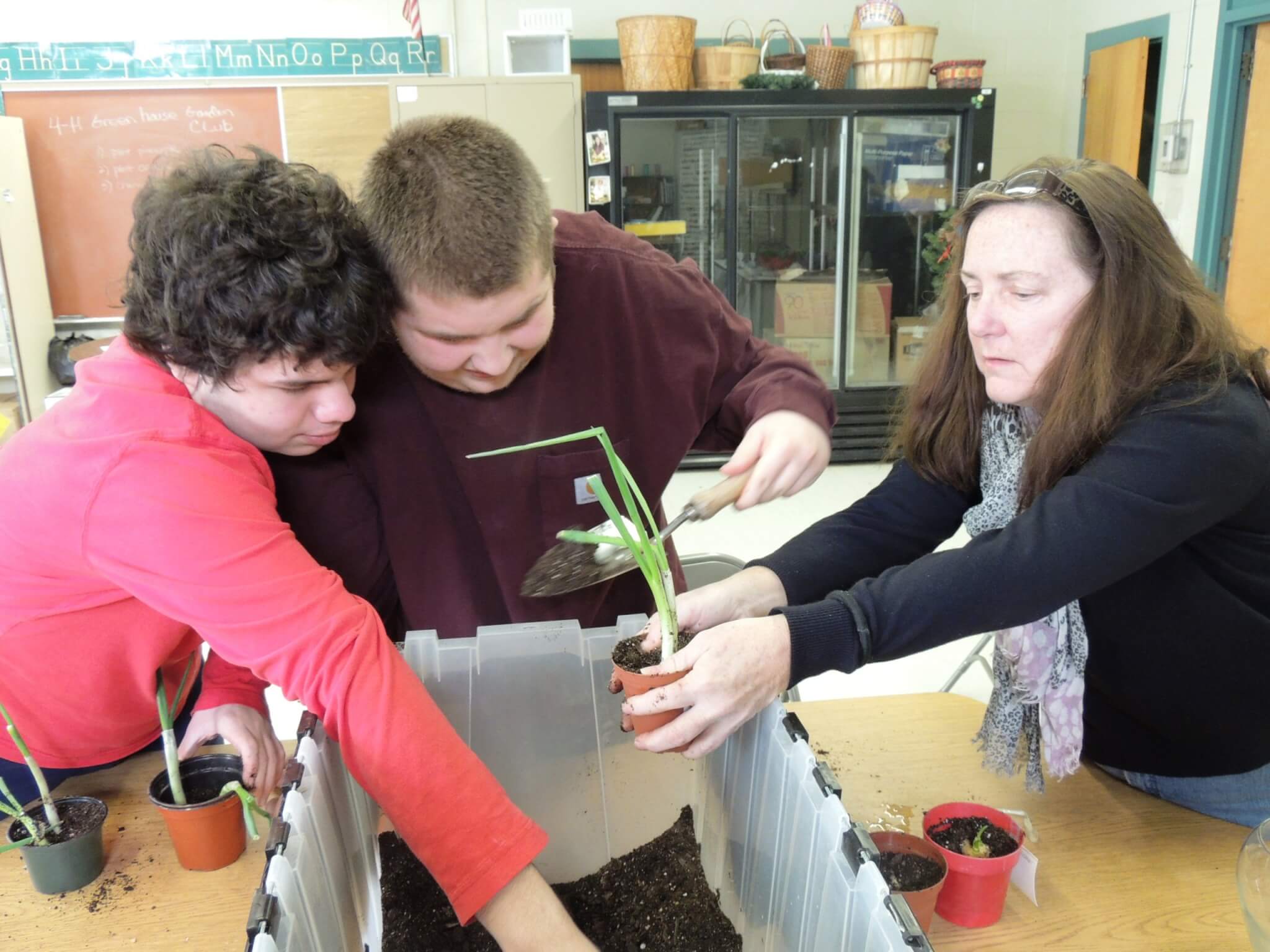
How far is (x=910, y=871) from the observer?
0.94 meters

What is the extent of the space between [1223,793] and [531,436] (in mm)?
919

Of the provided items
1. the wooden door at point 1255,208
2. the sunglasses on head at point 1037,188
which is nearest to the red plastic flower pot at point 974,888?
the sunglasses on head at point 1037,188

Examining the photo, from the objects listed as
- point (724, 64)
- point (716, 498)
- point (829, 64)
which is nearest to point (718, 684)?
point (716, 498)

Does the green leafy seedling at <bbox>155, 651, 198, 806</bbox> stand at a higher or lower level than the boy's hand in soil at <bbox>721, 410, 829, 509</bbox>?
lower

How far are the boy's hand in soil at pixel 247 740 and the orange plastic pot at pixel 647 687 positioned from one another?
1.46ft

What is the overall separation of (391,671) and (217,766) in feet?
1.13

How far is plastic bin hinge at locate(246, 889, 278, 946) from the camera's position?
672mm

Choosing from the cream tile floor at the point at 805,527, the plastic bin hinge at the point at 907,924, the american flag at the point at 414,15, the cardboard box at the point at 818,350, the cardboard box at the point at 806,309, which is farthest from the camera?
the cardboard box at the point at 818,350

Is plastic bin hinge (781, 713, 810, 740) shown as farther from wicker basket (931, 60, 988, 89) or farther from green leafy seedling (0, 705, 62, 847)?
wicker basket (931, 60, 988, 89)

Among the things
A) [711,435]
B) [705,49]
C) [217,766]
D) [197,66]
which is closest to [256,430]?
[217,766]

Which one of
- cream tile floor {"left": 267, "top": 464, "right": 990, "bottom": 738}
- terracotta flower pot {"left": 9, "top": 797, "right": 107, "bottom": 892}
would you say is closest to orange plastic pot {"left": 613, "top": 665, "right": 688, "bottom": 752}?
terracotta flower pot {"left": 9, "top": 797, "right": 107, "bottom": 892}

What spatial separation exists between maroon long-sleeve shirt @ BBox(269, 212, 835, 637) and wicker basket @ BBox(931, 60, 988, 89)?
12.5 ft

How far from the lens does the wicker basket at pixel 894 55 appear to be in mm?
4445

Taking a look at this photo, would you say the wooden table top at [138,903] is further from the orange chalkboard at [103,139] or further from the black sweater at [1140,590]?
the orange chalkboard at [103,139]
